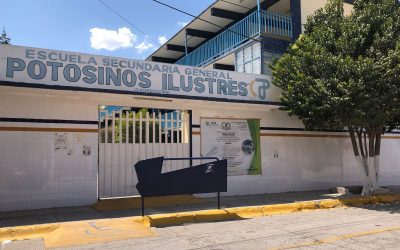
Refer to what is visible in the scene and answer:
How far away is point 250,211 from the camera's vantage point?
1041 centimetres

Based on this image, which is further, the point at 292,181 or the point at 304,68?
the point at 292,181

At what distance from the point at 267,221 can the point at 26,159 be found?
20.2ft

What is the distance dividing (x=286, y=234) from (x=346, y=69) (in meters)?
5.40

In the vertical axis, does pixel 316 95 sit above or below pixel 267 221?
above

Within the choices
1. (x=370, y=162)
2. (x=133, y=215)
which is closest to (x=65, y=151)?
(x=133, y=215)

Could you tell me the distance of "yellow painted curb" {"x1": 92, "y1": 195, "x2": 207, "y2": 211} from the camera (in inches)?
435

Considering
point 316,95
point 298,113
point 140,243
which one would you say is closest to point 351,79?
point 316,95

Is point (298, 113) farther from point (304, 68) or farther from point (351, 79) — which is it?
point (351, 79)

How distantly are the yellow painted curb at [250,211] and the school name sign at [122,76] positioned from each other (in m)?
3.78

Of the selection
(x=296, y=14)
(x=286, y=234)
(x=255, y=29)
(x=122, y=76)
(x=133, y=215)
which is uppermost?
(x=296, y=14)

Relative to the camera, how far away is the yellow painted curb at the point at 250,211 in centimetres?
920

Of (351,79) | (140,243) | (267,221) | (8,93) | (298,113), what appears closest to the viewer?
(140,243)

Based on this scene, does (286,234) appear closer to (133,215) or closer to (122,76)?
(133,215)

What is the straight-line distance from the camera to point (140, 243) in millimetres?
7379
